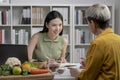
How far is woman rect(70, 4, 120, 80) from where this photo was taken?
82.6 inches

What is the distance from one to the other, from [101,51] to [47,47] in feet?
4.83

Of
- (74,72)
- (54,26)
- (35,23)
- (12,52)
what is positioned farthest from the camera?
(35,23)

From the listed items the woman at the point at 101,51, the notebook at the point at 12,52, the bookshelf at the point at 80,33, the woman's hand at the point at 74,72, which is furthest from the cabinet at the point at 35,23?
the woman at the point at 101,51

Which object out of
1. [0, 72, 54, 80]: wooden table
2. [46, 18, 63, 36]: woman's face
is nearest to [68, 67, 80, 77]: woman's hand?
[0, 72, 54, 80]: wooden table

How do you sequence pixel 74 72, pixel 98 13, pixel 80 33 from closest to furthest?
pixel 98 13 < pixel 74 72 < pixel 80 33

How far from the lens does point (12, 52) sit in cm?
257

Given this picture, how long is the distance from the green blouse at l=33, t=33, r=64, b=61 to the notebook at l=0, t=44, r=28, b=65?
72 cm

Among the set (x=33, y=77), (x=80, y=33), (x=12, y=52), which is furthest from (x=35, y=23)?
(x=33, y=77)

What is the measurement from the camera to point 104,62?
2131mm

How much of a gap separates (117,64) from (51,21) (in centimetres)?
148

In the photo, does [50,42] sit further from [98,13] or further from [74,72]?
[98,13]

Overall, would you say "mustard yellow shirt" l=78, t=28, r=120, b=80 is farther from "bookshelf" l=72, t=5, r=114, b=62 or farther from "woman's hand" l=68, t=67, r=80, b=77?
"bookshelf" l=72, t=5, r=114, b=62

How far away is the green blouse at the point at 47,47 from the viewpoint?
3.37 m

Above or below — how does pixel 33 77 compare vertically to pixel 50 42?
below
